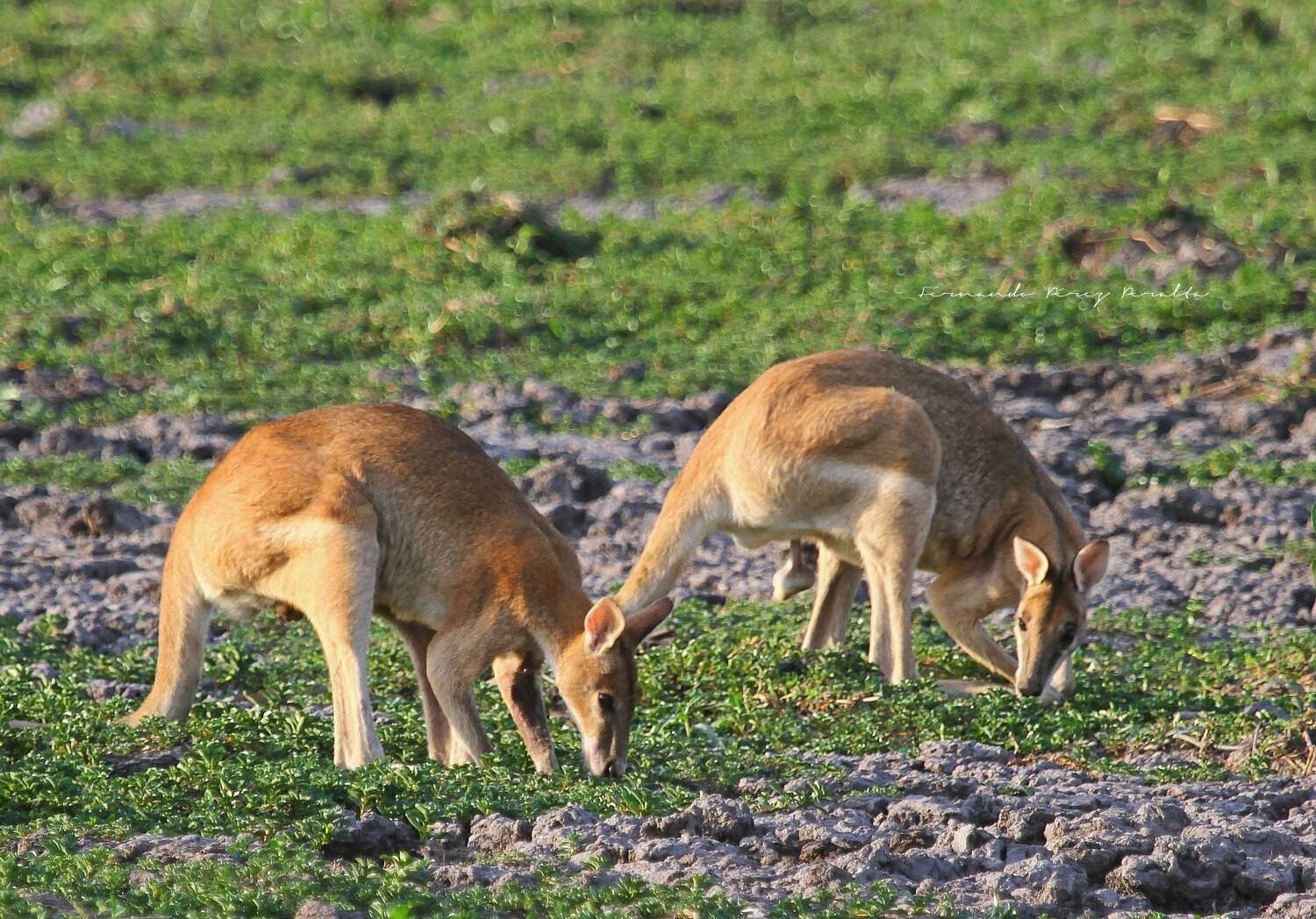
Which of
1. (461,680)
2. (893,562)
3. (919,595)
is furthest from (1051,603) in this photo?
(461,680)

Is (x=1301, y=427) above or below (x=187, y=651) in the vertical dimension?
below

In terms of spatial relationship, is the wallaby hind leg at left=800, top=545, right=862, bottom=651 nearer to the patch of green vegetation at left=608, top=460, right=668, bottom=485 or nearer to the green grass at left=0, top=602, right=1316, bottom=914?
the green grass at left=0, top=602, right=1316, bottom=914

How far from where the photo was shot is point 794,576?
8.10 metres

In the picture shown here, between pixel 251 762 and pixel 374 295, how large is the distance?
6.17 m

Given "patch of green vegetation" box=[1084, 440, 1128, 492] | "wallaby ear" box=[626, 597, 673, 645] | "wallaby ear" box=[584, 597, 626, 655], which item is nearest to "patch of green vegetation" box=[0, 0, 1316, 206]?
"patch of green vegetation" box=[1084, 440, 1128, 492]

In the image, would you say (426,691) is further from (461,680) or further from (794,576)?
(794,576)

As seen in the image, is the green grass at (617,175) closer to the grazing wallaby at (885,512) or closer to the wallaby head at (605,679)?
the grazing wallaby at (885,512)

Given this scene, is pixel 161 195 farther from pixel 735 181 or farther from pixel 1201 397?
pixel 1201 397

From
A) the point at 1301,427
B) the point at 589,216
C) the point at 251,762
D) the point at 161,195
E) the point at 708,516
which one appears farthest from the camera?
the point at 161,195

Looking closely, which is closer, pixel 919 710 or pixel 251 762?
pixel 251 762

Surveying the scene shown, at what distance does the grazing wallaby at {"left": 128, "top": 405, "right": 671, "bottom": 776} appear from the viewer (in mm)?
6184

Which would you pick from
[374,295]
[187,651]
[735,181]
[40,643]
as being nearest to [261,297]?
[374,295]

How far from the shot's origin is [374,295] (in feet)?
38.9

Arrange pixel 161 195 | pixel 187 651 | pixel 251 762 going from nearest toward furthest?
pixel 251 762 < pixel 187 651 < pixel 161 195
